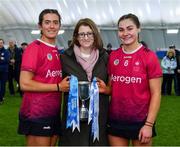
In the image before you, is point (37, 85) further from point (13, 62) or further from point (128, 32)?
point (13, 62)

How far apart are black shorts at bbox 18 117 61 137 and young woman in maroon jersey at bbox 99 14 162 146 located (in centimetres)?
50

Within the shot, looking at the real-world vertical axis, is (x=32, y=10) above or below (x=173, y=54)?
above

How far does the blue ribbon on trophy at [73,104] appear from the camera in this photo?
3.79m

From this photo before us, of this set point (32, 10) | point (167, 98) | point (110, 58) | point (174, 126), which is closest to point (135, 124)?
point (110, 58)

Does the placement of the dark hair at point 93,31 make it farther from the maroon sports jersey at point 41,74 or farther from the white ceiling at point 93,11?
the white ceiling at point 93,11

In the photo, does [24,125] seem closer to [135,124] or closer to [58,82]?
[58,82]

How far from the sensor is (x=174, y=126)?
28.7 ft

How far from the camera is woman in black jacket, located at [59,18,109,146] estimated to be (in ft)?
12.7

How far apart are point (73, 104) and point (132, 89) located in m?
A: 0.50

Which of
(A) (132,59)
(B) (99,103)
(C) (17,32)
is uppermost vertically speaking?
(C) (17,32)

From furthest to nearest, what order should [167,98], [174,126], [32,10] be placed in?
[32,10] → [167,98] → [174,126]

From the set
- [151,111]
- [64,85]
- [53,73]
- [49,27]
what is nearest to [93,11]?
[49,27]

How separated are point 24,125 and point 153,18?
28.6 m

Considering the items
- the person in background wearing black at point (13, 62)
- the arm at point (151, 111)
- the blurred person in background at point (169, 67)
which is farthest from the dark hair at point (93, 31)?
the blurred person in background at point (169, 67)
